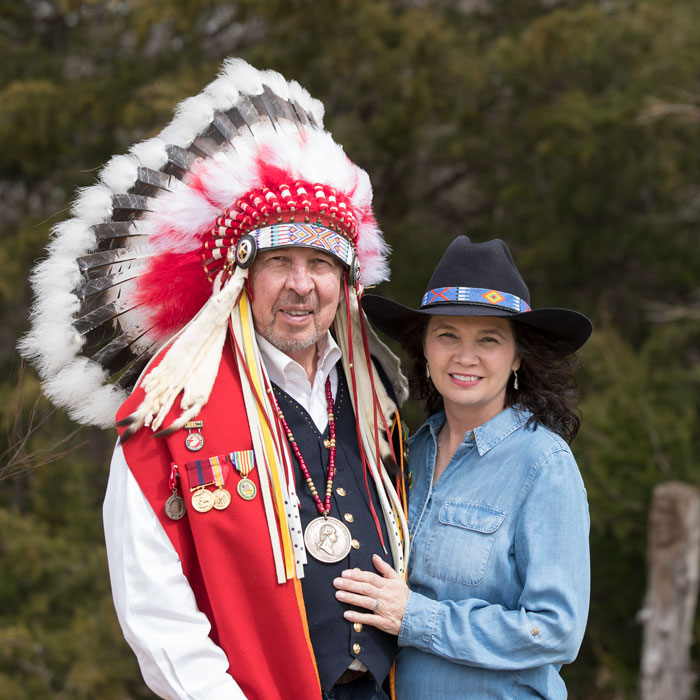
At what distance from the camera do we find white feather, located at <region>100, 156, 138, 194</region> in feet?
8.23

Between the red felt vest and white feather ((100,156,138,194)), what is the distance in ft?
2.26

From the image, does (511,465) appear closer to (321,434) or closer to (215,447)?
(321,434)

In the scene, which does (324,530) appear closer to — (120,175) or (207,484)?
(207,484)

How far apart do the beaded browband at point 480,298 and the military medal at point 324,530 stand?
0.56 meters

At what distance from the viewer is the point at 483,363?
2.45 m

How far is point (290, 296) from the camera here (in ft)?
7.98

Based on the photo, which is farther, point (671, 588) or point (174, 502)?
point (671, 588)

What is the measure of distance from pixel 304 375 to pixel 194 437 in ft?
1.43

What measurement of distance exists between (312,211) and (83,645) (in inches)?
216

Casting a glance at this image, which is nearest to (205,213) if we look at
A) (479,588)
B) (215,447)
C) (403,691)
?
(215,447)

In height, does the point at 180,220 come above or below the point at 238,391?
above

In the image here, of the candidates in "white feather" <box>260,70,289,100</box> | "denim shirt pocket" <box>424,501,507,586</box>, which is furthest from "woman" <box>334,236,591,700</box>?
"white feather" <box>260,70,289,100</box>

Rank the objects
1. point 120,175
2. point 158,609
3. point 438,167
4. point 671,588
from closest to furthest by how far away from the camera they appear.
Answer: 1. point 158,609
2. point 120,175
3. point 671,588
4. point 438,167

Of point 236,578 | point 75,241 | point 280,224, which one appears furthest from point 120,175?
point 236,578
